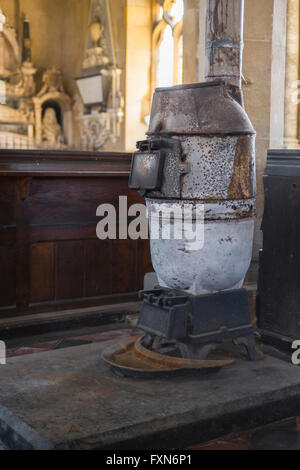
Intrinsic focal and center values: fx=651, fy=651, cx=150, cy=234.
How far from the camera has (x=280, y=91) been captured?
466cm

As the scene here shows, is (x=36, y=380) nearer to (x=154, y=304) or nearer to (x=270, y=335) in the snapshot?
(x=154, y=304)

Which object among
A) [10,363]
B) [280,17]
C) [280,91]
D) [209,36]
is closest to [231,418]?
[10,363]

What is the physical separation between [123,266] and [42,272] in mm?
655

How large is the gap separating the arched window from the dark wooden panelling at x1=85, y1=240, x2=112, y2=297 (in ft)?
20.2

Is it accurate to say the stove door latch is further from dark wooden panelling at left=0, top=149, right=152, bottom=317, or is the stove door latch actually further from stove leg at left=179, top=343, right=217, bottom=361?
dark wooden panelling at left=0, top=149, right=152, bottom=317

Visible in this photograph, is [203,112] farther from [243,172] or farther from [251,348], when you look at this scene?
[251,348]

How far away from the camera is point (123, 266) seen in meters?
4.90

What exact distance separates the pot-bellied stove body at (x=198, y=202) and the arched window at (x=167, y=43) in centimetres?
759

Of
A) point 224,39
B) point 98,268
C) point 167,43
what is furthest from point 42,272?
point 167,43

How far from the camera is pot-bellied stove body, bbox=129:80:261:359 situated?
297 cm

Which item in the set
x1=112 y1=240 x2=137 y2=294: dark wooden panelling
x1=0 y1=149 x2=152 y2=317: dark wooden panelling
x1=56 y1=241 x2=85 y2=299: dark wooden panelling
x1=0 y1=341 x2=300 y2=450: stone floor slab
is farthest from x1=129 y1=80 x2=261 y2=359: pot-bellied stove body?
x1=112 y1=240 x2=137 y2=294: dark wooden panelling

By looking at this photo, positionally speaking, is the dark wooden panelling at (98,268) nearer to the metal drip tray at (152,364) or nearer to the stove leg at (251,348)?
the metal drip tray at (152,364)

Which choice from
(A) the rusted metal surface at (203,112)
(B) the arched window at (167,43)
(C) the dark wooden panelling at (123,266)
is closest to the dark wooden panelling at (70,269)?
(C) the dark wooden panelling at (123,266)
